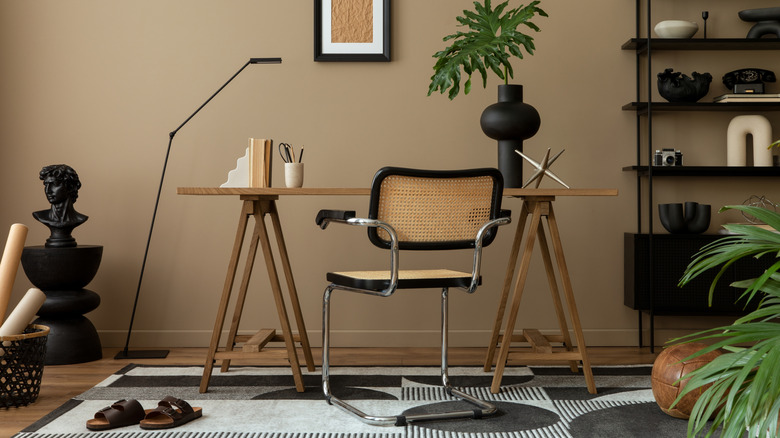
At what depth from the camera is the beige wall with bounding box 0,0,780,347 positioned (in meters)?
3.72

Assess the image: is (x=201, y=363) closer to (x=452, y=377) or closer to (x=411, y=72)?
(x=452, y=377)

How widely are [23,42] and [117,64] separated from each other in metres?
0.50

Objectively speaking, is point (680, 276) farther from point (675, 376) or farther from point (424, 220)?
point (424, 220)

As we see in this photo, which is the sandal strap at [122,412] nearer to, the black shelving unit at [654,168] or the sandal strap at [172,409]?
the sandal strap at [172,409]

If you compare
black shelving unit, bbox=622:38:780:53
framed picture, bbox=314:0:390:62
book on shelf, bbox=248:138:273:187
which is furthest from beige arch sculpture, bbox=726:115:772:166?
book on shelf, bbox=248:138:273:187

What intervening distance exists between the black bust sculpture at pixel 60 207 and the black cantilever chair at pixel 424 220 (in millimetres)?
1635

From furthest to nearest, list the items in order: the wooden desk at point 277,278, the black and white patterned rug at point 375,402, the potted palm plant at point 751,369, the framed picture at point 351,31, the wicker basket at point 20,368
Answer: the framed picture at point 351,31 < the wooden desk at point 277,278 < the wicker basket at point 20,368 < the black and white patterned rug at point 375,402 < the potted palm plant at point 751,369

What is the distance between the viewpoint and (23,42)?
3715 millimetres

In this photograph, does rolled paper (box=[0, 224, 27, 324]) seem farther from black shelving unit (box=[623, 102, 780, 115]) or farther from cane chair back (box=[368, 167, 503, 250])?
black shelving unit (box=[623, 102, 780, 115])

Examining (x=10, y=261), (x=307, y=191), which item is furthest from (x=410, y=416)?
(x=10, y=261)

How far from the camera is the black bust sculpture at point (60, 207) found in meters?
3.37

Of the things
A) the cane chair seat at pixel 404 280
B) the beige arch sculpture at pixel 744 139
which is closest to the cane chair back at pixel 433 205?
the cane chair seat at pixel 404 280

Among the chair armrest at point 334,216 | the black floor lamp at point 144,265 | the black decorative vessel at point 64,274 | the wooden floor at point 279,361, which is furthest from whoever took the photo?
the black floor lamp at point 144,265

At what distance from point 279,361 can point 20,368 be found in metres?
1.04
